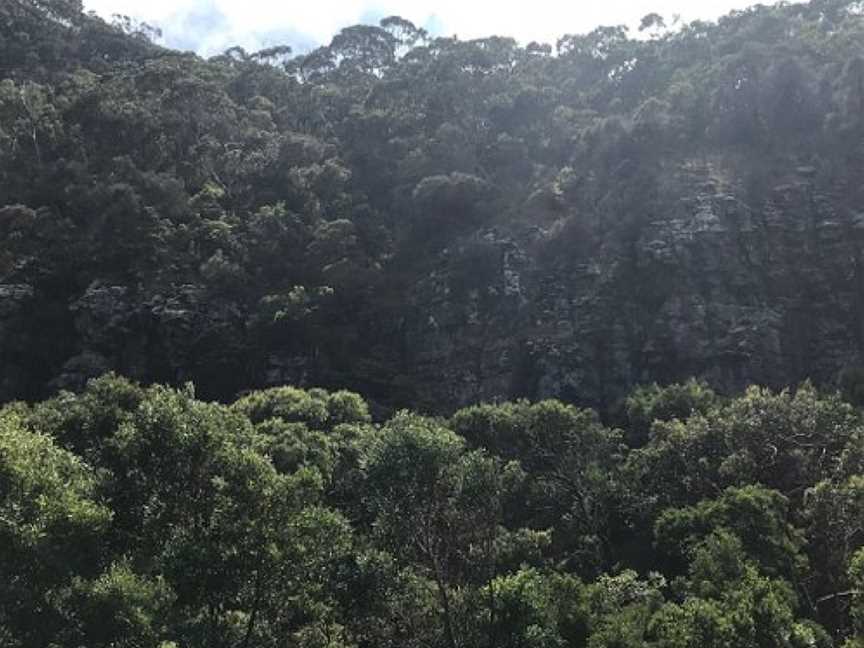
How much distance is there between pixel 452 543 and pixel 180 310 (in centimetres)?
4459

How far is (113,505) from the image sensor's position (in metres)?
20.7

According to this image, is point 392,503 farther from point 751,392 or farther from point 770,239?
point 770,239

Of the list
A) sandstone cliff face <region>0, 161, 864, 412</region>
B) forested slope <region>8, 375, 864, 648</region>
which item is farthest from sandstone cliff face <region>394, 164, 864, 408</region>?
forested slope <region>8, 375, 864, 648</region>

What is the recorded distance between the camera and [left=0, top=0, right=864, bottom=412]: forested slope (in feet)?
197

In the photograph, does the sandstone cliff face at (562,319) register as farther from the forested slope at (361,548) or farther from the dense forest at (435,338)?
the forested slope at (361,548)

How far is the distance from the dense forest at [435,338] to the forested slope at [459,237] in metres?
0.29

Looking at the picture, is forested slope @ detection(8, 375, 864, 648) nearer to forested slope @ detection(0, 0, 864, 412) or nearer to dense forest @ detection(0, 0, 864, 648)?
dense forest @ detection(0, 0, 864, 648)

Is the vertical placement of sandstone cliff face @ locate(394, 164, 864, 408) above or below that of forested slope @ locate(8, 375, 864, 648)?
above

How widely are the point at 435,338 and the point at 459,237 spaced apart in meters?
10.9

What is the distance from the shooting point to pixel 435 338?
65.7 m

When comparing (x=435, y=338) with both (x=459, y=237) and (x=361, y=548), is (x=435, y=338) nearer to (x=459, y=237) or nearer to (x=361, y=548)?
(x=459, y=237)

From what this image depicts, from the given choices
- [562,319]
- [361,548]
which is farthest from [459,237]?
[361,548]

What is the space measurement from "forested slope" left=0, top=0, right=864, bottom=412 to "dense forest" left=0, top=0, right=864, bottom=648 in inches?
11.4

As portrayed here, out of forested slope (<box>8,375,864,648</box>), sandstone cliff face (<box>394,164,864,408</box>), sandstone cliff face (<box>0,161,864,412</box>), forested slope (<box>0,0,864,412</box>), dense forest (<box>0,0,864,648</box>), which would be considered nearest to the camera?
forested slope (<box>8,375,864,648</box>)
